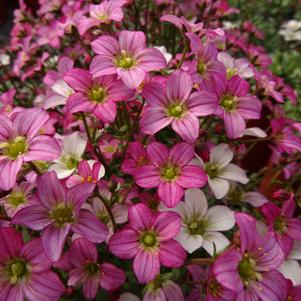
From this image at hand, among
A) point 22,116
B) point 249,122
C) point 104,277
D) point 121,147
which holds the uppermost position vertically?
point 22,116

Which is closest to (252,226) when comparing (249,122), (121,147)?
(121,147)

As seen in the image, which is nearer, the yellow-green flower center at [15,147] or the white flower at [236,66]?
the yellow-green flower center at [15,147]

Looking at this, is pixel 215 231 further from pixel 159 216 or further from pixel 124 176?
pixel 124 176

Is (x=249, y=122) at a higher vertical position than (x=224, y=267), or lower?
lower

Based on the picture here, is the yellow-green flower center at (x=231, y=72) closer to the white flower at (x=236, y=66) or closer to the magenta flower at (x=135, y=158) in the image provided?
the white flower at (x=236, y=66)

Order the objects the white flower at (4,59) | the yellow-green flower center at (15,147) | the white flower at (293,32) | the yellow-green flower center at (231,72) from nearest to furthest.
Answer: the yellow-green flower center at (15,147) → the yellow-green flower center at (231,72) → the white flower at (4,59) → the white flower at (293,32)

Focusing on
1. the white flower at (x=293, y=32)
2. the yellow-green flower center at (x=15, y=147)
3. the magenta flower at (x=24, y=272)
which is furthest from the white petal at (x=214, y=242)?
the white flower at (x=293, y=32)
